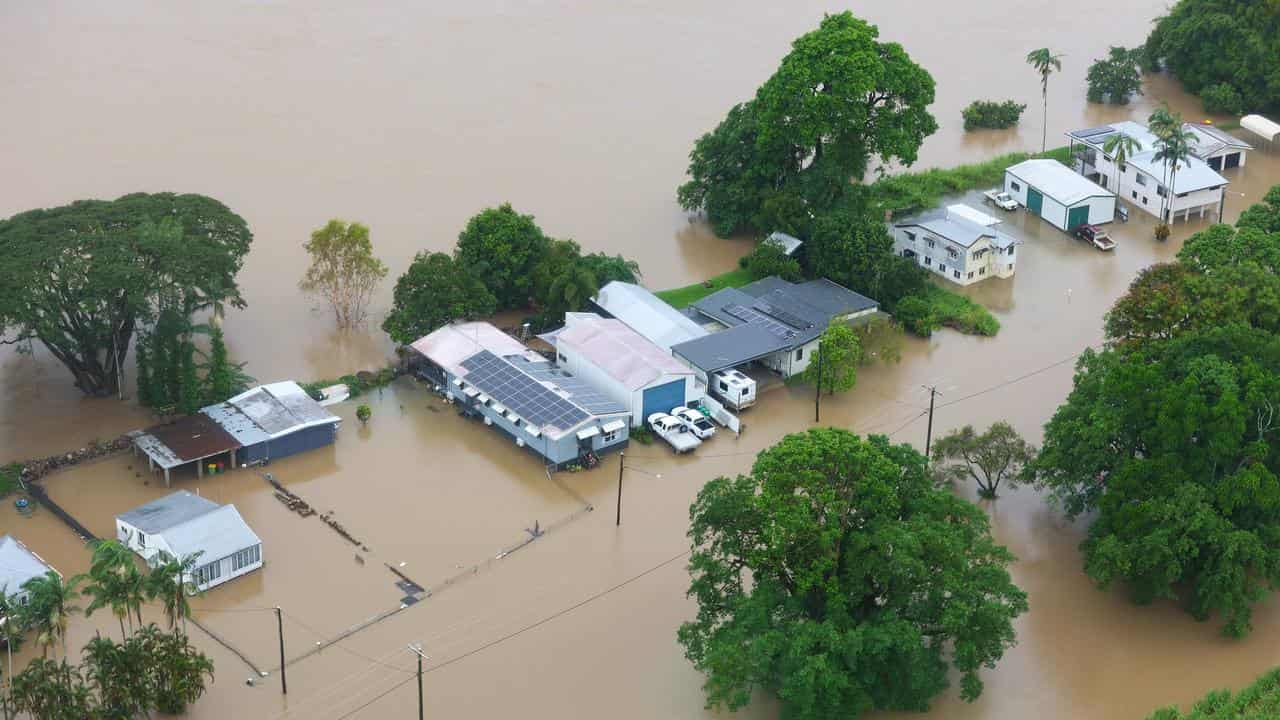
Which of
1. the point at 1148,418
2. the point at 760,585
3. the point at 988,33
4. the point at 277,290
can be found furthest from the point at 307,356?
the point at 988,33

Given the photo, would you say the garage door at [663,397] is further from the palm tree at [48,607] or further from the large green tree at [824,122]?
the palm tree at [48,607]

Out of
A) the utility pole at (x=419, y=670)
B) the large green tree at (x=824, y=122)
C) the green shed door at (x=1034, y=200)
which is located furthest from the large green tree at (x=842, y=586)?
the green shed door at (x=1034, y=200)

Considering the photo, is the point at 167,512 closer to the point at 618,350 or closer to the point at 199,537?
the point at 199,537

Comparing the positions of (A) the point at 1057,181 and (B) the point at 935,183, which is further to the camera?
(B) the point at 935,183

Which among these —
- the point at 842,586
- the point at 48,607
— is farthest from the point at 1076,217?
the point at 48,607

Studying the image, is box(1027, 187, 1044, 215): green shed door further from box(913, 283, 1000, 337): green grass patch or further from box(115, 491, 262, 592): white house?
box(115, 491, 262, 592): white house

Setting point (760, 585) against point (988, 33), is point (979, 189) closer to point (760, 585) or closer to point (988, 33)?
point (988, 33)
